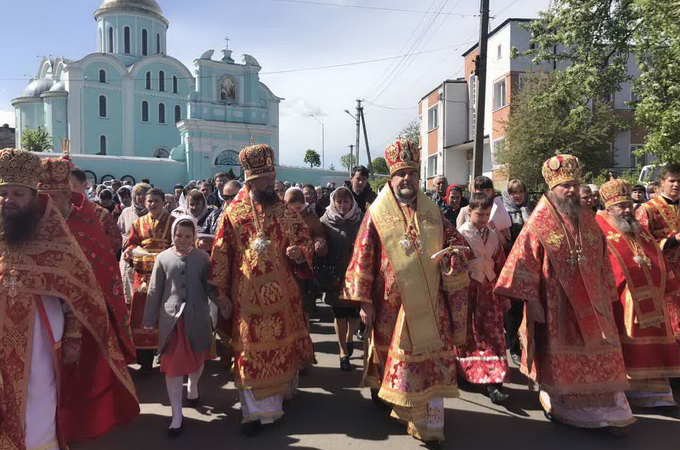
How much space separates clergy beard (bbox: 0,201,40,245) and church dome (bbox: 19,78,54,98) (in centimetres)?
5221

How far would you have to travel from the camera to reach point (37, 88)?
47938 millimetres

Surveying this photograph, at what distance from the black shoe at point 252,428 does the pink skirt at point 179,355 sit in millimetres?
601

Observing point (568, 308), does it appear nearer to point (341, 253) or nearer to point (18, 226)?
point (341, 253)

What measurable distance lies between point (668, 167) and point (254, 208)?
394 cm

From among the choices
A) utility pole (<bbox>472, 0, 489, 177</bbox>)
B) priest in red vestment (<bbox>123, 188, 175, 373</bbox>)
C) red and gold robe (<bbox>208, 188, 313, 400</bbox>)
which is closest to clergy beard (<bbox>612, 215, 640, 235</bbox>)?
red and gold robe (<bbox>208, 188, 313, 400</bbox>)

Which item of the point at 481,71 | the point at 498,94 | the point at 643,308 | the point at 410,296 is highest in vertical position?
the point at 498,94

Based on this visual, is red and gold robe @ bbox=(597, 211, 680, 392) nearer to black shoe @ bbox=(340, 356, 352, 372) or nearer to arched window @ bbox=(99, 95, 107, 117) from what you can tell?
black shoe @ bbox=(340, 356, 352, 372)

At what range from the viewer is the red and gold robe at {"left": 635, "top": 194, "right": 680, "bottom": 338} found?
16.5 feet

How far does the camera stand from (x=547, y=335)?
163 inches

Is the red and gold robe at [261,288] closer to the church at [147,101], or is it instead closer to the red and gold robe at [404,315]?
the red and gold robe at [404,315]

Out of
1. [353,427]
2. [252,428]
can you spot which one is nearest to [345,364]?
[353,427]

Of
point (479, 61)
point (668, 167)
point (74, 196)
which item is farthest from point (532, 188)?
point (74, 196)

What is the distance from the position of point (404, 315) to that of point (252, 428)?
1472 millimetres

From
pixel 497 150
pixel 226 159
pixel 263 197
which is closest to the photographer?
pixel 263 197
